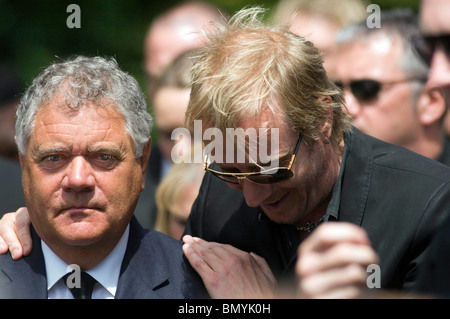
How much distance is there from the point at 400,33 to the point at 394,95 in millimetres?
380

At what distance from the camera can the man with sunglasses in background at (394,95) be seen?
13.7ft

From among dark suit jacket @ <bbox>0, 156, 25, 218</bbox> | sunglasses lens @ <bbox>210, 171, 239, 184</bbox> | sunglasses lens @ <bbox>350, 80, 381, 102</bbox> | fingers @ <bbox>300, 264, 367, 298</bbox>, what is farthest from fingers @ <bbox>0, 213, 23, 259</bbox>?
sunglasses lens @ <bbox>350, 80, 381, 102</bbox>

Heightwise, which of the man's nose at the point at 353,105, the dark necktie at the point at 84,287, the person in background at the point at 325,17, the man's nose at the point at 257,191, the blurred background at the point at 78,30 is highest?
the blurred background at the point at 78,30

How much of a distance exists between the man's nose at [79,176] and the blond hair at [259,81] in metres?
0.44

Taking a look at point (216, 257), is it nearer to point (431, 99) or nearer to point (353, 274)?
point (353, 274)

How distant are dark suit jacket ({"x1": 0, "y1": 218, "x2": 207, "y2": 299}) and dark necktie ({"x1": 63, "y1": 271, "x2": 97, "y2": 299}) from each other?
93 millimetres

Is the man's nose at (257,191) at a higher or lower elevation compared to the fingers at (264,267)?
higher

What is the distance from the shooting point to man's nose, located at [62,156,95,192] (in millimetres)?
2596

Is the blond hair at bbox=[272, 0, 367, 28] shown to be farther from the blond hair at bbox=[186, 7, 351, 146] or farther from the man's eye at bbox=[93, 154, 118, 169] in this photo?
the man's eye at bbox=[93, 154, 118, 169]

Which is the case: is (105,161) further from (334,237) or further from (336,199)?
(334,237)

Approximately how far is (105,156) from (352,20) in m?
3.17

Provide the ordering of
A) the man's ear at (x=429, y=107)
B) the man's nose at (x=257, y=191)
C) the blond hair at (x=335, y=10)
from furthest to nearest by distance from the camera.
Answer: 1. the blond hair at (x=335, y=10)
2. the man's ear at (x=429, y=107)
3. the man's nose at (x=257, y=191)

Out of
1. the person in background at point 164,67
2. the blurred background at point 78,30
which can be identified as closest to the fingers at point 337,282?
the person in background at point 164,67

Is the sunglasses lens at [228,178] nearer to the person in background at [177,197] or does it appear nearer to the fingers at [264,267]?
the fingers at [264,267]
